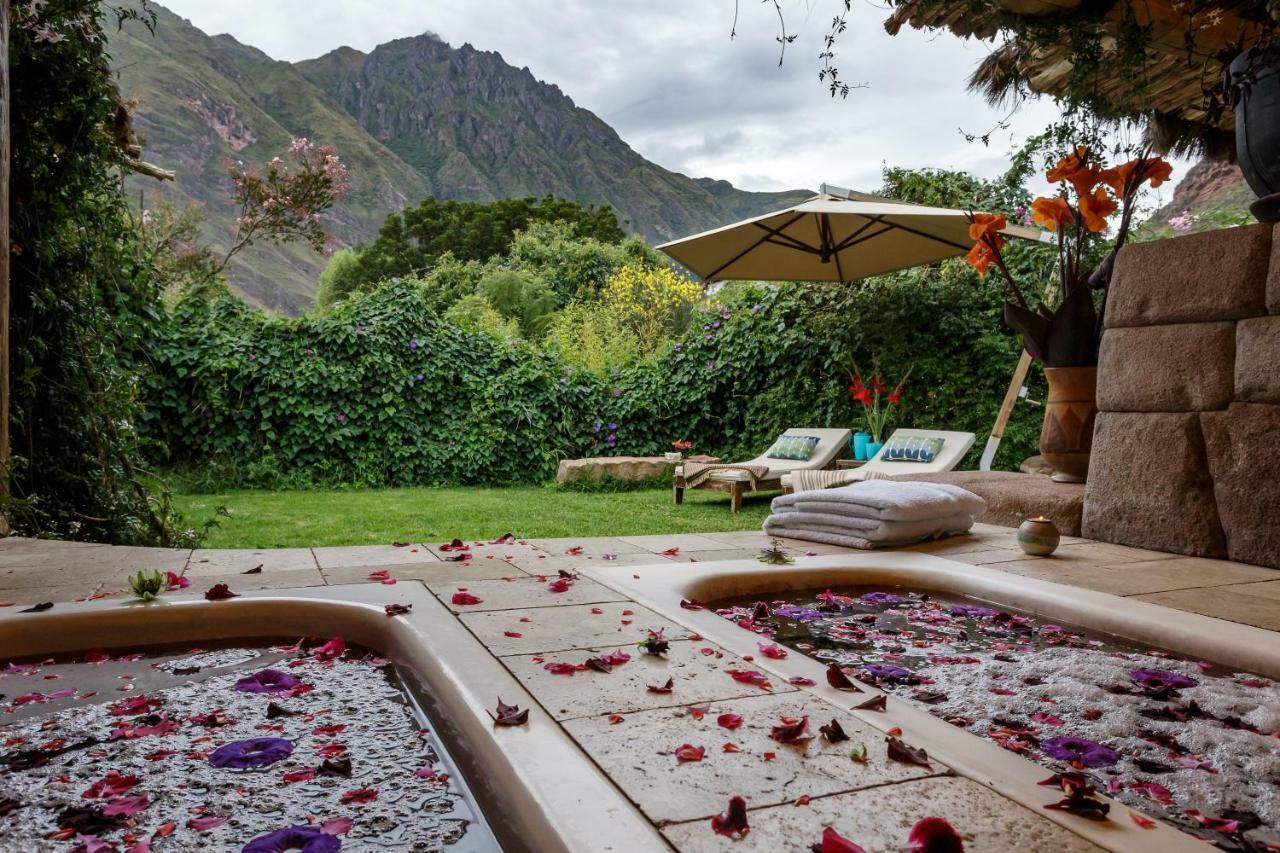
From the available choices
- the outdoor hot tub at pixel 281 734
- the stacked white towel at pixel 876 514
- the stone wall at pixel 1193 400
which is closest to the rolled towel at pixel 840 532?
the stacked white towel at pixel 876 514

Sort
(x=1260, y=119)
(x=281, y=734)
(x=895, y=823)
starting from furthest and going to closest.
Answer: (x=1260, y=119) < (x=281, y=734) < (x=895, y=823)

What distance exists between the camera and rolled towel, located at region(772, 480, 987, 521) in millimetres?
3145

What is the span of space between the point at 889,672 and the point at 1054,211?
265 cm

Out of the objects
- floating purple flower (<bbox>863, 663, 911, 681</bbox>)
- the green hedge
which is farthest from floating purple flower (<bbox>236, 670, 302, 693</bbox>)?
the green hedge

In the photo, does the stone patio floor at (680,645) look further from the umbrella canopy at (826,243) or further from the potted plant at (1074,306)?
the umbrella canopy at (826,243)

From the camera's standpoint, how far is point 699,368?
321 inches

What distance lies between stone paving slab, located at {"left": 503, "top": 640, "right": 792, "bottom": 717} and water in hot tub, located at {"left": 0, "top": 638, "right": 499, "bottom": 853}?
0.71ft

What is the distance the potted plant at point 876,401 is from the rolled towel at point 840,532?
319cm

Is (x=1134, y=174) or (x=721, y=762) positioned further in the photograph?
(x=1134, y=174)

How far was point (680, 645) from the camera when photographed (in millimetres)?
1834

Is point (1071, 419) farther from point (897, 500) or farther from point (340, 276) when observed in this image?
point (340, 276)

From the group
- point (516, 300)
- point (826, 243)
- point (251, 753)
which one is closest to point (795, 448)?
point (826, 243)

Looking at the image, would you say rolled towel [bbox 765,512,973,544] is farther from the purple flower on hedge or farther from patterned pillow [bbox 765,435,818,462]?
patterned pillow [bbox 765,435,818,462]

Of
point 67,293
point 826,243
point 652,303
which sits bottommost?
point 67,293
